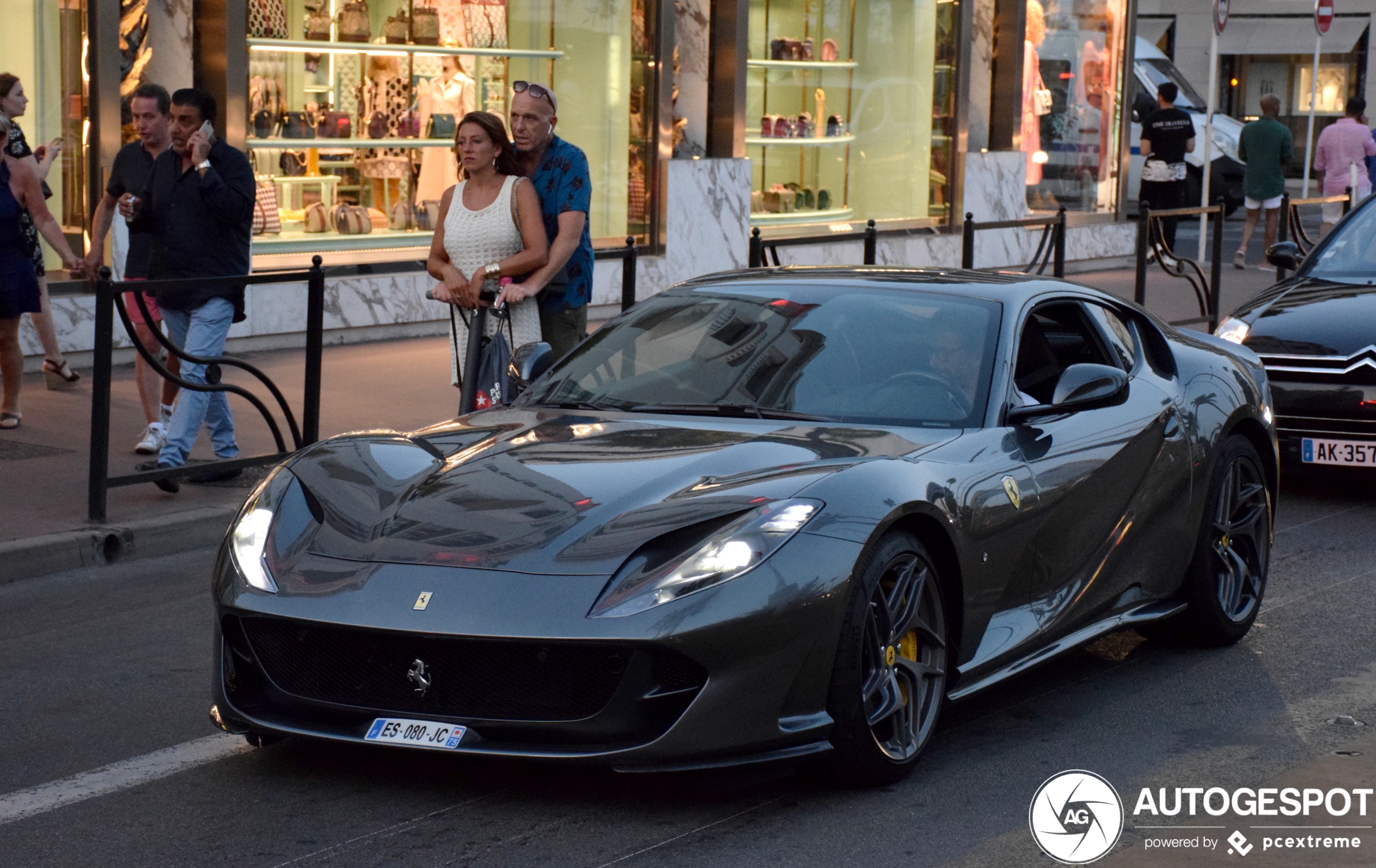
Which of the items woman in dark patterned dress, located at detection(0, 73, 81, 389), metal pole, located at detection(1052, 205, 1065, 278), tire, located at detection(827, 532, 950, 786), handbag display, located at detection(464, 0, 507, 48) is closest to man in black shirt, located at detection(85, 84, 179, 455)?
woman in dark patterned dress, located at detection(0, 73, 81, 389)

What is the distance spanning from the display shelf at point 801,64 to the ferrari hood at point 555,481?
1314cm

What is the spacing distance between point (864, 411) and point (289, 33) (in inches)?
391

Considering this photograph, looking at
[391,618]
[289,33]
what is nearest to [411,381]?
[289,33]

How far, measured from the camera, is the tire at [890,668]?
4.54 meters

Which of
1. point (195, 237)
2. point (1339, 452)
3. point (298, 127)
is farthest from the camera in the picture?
point (298, 127)

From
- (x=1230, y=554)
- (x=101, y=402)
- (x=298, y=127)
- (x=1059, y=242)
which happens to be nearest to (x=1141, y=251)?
(x=1059, y=242)

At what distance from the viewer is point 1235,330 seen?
10.0 meters

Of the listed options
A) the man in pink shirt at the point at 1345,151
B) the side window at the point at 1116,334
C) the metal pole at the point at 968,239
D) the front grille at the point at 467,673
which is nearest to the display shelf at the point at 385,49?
the metal pole at the point at 968,239

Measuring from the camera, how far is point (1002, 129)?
69.9 feet

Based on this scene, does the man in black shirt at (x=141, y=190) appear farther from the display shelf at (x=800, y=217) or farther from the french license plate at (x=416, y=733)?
the display shelf at (x=800, y=217)

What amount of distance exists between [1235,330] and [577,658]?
6.61 meters

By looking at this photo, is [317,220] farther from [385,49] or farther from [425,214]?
[385,49]

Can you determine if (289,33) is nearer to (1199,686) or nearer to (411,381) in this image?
(411,381)

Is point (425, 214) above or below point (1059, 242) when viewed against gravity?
above
